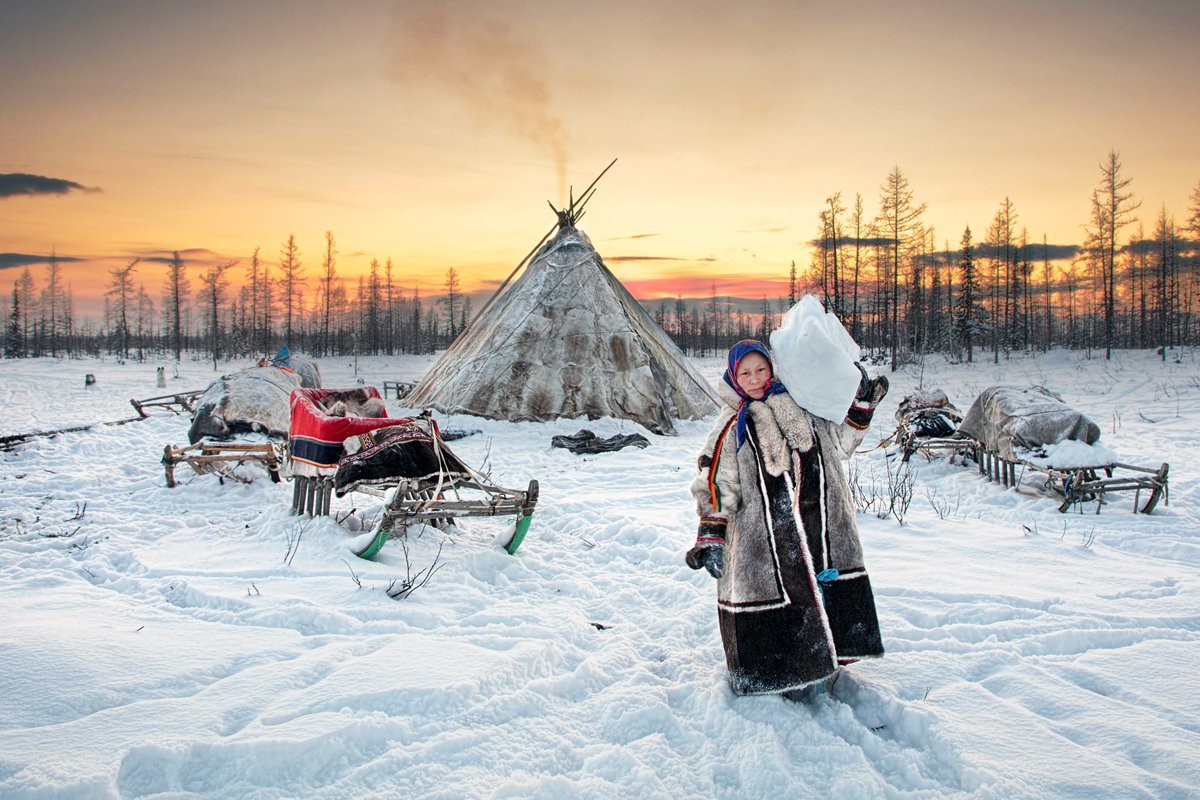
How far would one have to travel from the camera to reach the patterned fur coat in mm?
2623

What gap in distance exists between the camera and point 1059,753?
2344 mm

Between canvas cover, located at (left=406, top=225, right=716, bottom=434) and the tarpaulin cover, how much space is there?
18.7 ft

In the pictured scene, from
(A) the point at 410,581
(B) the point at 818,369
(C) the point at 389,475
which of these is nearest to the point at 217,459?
(C) the point at 389,475

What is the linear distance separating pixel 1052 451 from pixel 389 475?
6912mm

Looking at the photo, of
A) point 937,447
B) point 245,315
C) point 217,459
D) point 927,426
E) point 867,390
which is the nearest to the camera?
point 867,390

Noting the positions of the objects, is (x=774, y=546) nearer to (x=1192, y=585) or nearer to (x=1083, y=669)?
(x=1083, y=669)

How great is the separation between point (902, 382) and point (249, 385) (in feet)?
69.0

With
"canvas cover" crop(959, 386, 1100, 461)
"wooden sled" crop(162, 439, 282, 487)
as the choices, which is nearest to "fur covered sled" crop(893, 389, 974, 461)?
"canvas cover" crop(959, 386, 1100, 461)

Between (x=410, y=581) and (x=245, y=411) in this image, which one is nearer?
(x=410, y=581)

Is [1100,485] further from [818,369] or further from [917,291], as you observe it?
[917,291]

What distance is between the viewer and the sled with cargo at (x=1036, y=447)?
643 centimetres

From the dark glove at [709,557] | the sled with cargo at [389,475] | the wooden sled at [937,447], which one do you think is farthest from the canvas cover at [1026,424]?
the dark glove at [709,557]

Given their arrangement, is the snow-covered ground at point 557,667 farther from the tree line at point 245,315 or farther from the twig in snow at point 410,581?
the tree line at point 245,315

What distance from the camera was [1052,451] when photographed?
6.97m
